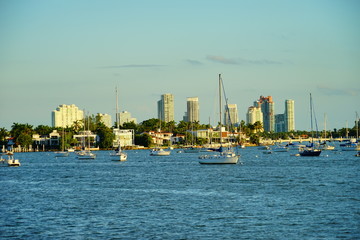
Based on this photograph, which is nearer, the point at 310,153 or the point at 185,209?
the point at 185,209

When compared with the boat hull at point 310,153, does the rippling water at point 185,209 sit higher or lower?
lower

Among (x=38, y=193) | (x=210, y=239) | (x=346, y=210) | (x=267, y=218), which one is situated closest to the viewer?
(x=210, y=239)

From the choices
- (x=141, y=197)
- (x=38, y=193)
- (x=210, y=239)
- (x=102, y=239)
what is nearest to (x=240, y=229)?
(x=210, y=239)

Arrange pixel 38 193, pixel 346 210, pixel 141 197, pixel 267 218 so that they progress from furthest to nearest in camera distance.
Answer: pixel 38 193 < pixel 141 197 < pixel 346 210 < pixel 267 218

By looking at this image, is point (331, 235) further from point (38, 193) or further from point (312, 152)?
point (312, 152)

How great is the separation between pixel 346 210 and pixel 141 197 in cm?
1897

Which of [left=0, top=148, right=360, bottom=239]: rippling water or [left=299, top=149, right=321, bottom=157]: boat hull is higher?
[left=299, top=149, right=321, bottom=157]: boat hull

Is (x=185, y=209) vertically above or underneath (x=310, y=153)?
underneath

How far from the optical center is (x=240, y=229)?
3578 centimetres

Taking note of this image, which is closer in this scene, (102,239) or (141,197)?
(102,239)

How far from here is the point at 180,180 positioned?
71000 mm

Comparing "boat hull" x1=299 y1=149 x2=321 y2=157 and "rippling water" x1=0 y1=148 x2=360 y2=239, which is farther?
"boat hull" x1=299 y1=149 x2=321 y2=157

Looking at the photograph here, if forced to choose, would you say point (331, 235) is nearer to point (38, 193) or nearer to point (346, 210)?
point (346, 210)

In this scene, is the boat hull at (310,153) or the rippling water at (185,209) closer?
the rippling water at (185,209)
